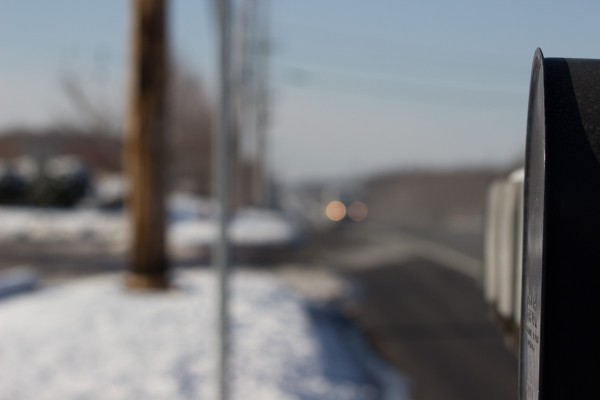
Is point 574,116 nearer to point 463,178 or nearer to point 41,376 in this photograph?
point 41,376

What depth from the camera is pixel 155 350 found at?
28.6ft

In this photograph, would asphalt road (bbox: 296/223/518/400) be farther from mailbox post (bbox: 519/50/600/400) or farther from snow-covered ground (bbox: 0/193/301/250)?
mailbox post (bbox: 519/50/600/400)

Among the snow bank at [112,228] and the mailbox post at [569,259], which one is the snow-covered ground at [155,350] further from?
the snow bank at [112,228]

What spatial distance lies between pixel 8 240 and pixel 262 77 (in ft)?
62.2

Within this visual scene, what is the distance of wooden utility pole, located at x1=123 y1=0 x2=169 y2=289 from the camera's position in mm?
11531

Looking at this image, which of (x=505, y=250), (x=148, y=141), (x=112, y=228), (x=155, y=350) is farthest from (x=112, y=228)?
(x=505, y=250)

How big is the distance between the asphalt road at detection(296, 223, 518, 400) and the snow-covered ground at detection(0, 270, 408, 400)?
0.80m

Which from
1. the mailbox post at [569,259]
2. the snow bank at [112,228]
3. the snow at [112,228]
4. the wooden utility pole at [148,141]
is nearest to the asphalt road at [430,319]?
the snow bank at [112,228]

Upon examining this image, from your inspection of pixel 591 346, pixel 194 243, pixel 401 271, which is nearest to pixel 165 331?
pixel 591 346

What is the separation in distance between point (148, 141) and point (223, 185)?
708 cm

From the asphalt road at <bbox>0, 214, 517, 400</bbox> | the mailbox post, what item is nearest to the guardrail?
the asphalt road at <bbox>0, 214, 517, 400</bbox>

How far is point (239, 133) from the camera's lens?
120 feet

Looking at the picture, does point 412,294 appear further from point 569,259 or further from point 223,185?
point 569,259

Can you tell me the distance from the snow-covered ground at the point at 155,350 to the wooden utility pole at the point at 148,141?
498mm
